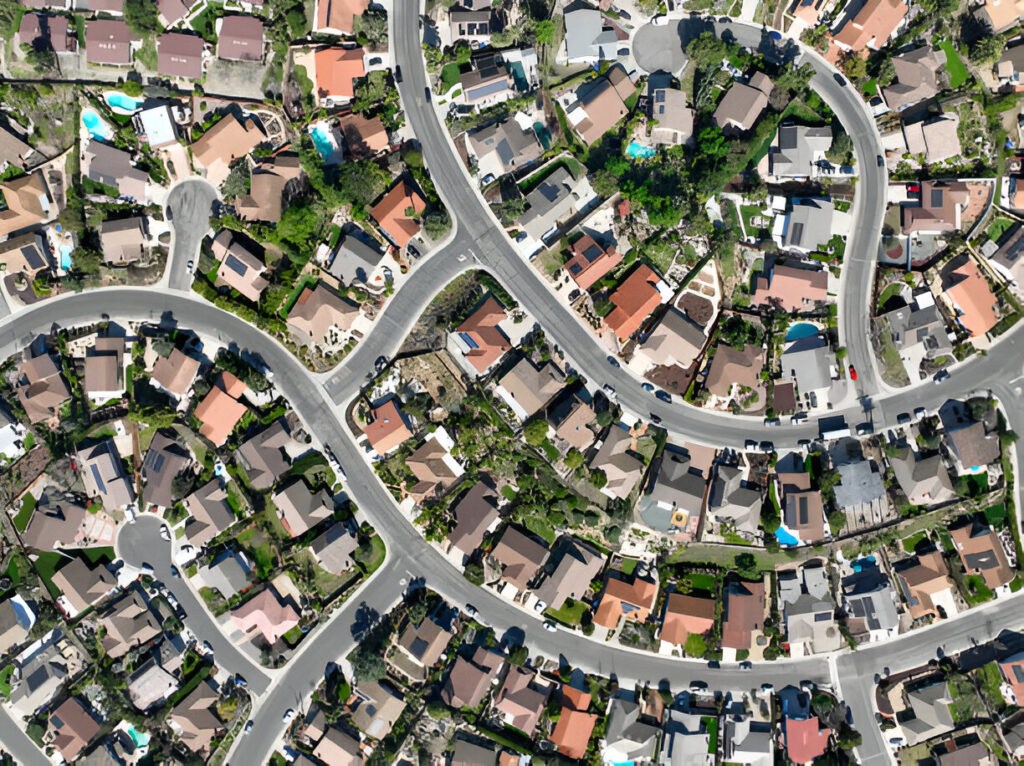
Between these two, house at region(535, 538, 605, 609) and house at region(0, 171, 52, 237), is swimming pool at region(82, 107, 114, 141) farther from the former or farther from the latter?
house at region(535, 538, 605, 609)

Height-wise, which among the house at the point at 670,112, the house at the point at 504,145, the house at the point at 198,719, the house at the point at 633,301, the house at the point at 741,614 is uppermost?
the house at the point at 670,112

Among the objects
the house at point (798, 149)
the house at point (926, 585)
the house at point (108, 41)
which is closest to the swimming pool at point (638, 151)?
the house at point (798, 149)

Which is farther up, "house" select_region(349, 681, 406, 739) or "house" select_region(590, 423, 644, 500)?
"house" select_region(590, 423, 644, 500)

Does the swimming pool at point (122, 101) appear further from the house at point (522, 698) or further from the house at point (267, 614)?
the house at point (522, 698)

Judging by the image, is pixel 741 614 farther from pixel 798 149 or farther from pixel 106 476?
pixel 106 476

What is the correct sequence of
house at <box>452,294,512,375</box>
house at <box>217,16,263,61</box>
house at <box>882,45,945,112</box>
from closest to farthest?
house at <box>882,45,945,112</box> < house at <box>217,16,263,61</box> < house at <box>452,294,512,375</box>

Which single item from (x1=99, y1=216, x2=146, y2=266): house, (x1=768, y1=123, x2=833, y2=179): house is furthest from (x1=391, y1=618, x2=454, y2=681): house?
(x1=768, y1=123, x2=833, y2=179): house

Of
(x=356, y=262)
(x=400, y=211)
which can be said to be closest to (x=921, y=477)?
(x=400, y=211)
